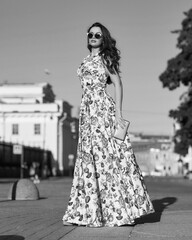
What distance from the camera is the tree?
49094mm

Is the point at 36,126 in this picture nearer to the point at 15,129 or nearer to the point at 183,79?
the point at 15,129

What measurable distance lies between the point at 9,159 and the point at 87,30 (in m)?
61.5

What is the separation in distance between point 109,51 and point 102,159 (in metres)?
1.22

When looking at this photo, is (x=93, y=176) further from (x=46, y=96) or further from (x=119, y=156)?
(x=46, y=96)

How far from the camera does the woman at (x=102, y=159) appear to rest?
8133 millimetres

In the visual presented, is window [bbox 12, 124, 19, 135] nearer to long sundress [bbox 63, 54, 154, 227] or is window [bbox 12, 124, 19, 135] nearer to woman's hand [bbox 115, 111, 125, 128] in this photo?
long sundress [bbox 63, 54, 154, 227]

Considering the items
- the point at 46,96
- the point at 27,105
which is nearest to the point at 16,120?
the point at 27,105

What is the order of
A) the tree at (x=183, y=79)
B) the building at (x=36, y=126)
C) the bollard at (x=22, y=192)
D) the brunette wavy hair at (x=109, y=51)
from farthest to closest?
the building at (x=36, y=126), the tree at (x=183, y=79), the bollard at (x=22, y=192), the brunette wavy hair at (x=109, y=51)

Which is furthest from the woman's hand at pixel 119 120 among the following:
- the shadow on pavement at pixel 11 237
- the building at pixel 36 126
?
the building at pixel 36 126

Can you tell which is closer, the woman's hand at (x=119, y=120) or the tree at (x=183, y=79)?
the woman's hand at (x=119, y=120)

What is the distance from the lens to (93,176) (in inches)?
324

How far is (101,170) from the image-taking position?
8312mm

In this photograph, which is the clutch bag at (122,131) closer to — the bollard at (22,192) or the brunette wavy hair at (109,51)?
the brunette wavy hair at (109,51)

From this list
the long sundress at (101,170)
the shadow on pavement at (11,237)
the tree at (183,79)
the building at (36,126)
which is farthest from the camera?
the building at (36,126)
